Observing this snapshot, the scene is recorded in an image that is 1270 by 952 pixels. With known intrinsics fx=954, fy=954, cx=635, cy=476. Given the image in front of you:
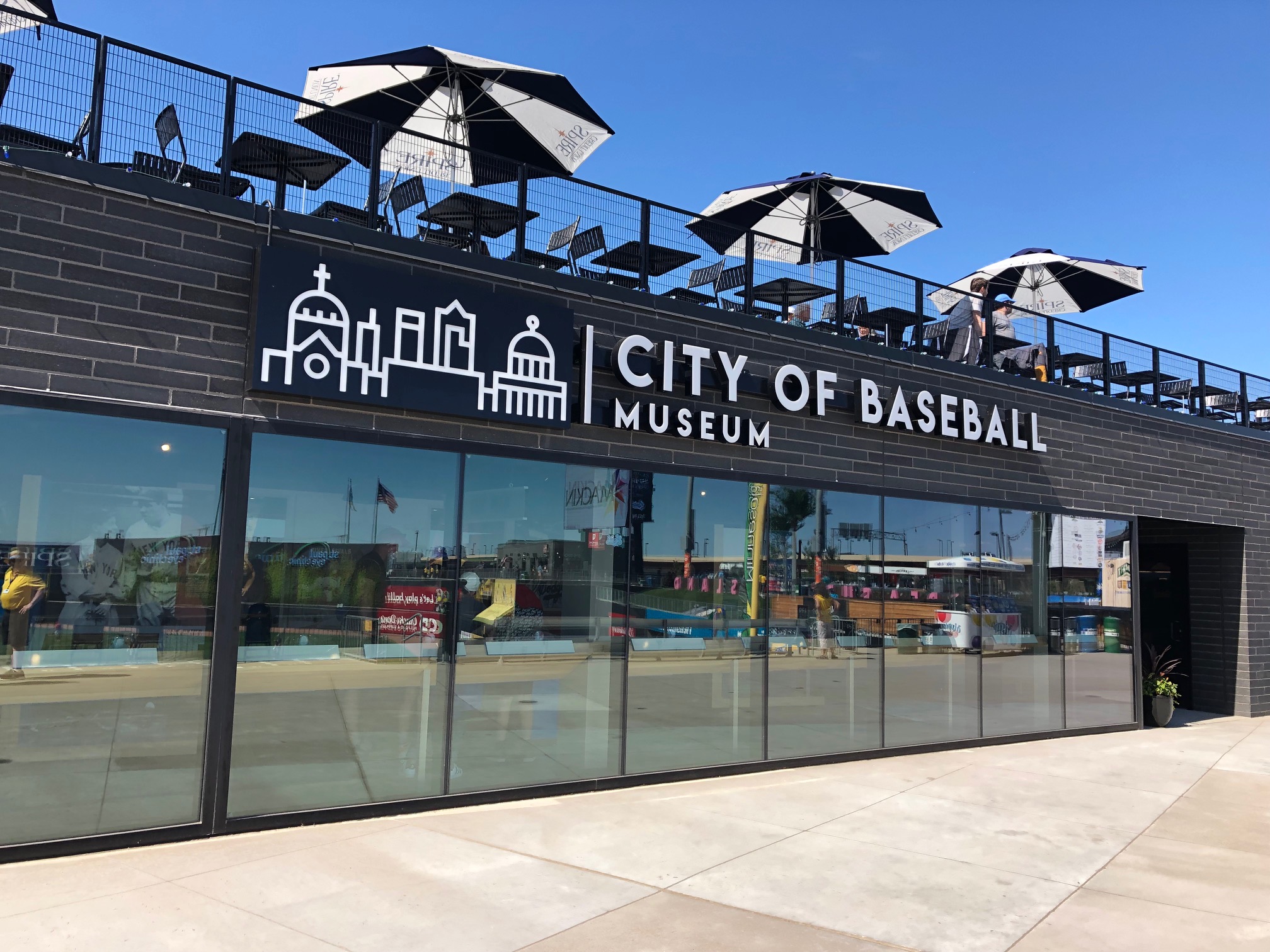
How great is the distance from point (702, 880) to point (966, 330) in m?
9.19

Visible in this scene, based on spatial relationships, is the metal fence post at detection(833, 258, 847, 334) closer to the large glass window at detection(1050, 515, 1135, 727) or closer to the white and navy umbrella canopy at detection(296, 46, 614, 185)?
the white and navy umbrella canopy at detection(296, 46, 614, 185)

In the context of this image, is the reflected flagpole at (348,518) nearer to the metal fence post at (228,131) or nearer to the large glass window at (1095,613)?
the metal fence post at (228,131)

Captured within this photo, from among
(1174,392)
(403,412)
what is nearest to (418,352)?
(403,412)

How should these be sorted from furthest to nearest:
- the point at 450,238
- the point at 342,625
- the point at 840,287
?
1. the point at 840,287
2. the point at 450,238
3. the point at 342,625

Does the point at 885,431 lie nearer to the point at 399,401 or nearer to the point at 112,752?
the point at 399,401

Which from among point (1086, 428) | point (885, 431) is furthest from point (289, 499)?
point (1086, 428)

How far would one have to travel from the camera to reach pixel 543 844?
704 cm

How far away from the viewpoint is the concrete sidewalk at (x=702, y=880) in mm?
5281

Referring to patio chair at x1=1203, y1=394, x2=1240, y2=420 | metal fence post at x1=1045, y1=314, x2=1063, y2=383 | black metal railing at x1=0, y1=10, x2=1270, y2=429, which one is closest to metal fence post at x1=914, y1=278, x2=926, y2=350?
black metal railing at x1=0, y1=10, x2=1270, y2=429

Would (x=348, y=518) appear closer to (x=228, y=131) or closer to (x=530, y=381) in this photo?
(x=530, y=381)

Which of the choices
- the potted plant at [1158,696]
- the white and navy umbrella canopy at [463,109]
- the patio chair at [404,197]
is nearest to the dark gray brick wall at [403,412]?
the patio chair at [404,197]

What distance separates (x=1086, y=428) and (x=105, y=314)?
12778mm

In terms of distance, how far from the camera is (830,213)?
42.9 feet

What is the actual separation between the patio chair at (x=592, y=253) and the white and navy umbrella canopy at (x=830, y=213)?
281cm
